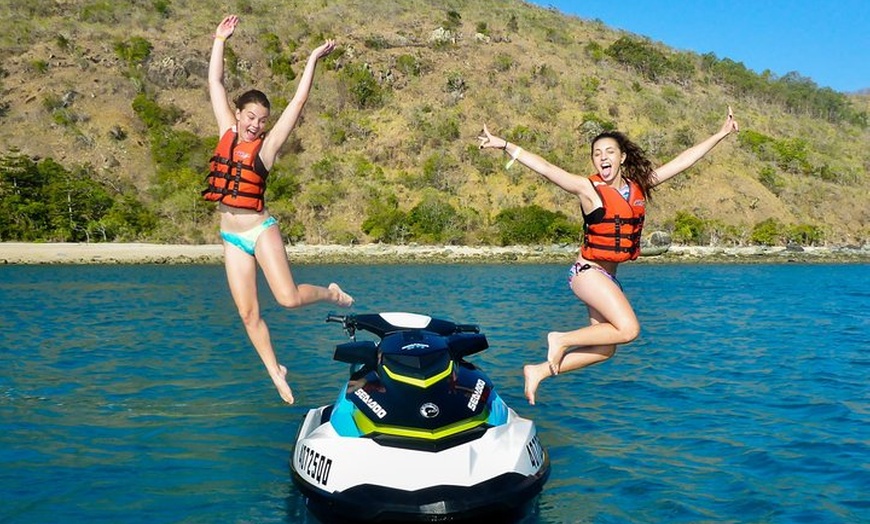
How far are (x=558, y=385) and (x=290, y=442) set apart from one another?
4075 mm

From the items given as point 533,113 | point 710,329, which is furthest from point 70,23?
point 710,329

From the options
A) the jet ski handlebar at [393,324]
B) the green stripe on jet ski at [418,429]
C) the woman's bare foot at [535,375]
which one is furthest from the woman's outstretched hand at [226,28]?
the woman's bare foot at [535,375]

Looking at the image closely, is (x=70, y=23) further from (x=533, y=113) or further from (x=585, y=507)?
(x=585, y=507)

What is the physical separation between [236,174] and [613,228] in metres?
2.88

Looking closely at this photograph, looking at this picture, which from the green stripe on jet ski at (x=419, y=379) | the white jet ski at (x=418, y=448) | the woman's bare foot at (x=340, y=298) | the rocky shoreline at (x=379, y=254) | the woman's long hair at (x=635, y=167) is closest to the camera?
the white jet ski at (x=418, y=448)

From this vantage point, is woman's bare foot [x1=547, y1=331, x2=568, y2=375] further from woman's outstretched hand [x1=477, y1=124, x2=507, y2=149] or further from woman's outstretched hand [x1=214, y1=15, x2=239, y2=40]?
woman's outstretched hand [x1=214, y1=15, x2=239, y2=40]

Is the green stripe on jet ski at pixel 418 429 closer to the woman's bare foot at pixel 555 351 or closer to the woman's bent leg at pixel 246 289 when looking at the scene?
the woman's bare foot at pixel 555 351

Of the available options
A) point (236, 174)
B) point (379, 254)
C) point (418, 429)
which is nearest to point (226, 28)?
point (236, 174)

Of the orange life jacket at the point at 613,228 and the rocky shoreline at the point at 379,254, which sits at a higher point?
the orange life jacket at the point at 613,228

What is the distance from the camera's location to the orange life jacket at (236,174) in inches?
239

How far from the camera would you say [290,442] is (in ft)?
25.0

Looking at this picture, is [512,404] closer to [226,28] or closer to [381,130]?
[226,28]

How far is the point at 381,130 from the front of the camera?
54.8 metres

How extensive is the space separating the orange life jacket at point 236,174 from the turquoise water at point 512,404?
2280 mm
